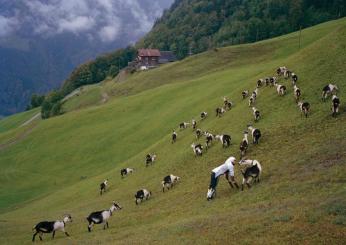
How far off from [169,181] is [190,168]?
3.39 meters

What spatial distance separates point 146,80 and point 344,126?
Result: 306 feet

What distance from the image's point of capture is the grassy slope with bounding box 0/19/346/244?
21.5m

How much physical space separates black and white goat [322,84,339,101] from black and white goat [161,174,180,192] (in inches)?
576

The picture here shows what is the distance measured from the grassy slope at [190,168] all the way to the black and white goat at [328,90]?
706 millimetres

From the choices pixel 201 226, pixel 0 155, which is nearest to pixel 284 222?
pixel 201 226

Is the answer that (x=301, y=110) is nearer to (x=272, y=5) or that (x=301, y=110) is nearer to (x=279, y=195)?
(x=279, y=195)

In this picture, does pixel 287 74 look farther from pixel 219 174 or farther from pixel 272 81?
pixel 219 174

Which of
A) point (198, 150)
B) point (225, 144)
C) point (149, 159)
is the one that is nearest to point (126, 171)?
point (149, 159)

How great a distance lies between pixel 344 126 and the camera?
32.1 metres

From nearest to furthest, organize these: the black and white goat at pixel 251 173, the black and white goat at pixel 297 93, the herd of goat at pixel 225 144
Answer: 1. the black and white goat at pixel 251 173
2. the herd of goat at pixel 225 144
3. the black and white goat at pixel 297 93

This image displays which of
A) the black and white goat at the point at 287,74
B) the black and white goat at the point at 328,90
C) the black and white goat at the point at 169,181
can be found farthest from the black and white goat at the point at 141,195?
the black and white goat at the point at 287,74

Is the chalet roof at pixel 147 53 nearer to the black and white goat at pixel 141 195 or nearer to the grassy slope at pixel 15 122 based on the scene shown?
the grassy slope at pixel 15 122

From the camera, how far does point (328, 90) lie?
38750 millimetres

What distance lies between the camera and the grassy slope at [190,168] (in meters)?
21.5
